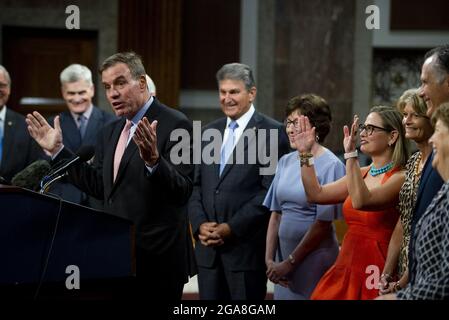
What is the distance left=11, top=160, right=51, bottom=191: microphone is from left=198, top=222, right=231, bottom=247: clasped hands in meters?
1.02

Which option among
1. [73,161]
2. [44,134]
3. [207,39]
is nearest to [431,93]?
[73,161]

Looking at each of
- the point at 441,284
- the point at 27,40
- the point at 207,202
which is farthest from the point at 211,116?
the point at 441,284

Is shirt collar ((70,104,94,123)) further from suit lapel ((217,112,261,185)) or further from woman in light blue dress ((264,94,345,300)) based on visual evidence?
woman in light blue dress ((264,94,345,300))

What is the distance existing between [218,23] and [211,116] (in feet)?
2.85

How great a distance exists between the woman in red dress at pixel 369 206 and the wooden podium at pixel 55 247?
1119 mm

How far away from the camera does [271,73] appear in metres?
7.90

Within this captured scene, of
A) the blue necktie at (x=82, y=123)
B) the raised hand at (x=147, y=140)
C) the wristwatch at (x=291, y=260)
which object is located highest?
the blue necktie at (x=82, y=123)

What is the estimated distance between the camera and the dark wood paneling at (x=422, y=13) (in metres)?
8.37

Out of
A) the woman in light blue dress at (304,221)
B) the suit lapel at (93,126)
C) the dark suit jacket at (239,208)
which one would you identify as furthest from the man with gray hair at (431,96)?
the suit lapel at (93,126)

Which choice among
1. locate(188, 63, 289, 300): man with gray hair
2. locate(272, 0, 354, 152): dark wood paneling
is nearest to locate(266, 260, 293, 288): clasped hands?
locate(188, 63, 289, 300): man with gray hair

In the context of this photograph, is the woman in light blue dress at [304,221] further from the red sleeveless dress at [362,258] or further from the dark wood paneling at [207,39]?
the dark wood paneling at [207,39]

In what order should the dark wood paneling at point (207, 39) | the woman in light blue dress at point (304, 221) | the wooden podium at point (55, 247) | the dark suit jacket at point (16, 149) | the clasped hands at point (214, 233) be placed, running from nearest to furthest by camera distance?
1. the wooden podium at point (55, 247)
2. the woman in light blue dress at point (304, 221)
3. the clasped hands at point (214, 233)
4. the dark suit jacket at point (16, 149)
5. the dark wood paneling at point (207, 39)

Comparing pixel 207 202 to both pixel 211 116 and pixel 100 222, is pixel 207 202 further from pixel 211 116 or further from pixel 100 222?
pixel 211 116

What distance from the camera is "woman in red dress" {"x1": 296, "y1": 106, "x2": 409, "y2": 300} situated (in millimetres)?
3655
